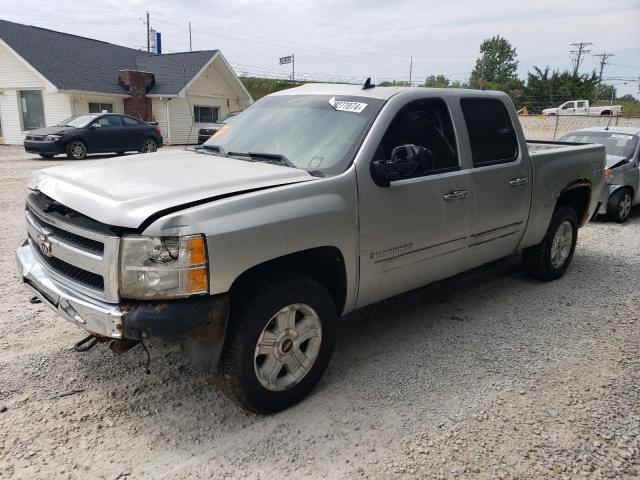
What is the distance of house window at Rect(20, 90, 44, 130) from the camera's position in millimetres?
24469

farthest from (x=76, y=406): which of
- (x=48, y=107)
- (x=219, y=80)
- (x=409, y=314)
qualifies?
(x=219, y=80)

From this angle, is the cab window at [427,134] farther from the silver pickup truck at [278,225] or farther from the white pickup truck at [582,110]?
the white pickup truck at [582,110]

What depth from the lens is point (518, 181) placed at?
4.86m

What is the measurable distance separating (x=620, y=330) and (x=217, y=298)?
3689 millimetres

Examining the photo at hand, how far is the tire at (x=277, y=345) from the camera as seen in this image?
2.92m

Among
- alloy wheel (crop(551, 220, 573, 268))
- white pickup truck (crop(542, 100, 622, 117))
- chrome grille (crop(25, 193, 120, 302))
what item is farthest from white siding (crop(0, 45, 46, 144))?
white pickup truck (crop(542, 100, 622, 117))

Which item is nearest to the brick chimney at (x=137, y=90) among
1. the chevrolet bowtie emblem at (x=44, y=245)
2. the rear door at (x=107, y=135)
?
the rear door at (x=107, y=135)

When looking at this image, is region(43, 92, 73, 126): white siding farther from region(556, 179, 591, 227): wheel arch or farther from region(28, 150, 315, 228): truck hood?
region(556, 179, 591, 227): wheel arch

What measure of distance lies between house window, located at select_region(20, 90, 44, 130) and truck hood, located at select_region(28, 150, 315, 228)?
24136 mm

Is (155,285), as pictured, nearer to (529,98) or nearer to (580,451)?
(580,451)

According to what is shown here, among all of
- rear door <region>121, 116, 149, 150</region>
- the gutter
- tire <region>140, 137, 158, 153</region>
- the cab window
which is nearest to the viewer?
the cab window

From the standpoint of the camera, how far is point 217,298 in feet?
9.04

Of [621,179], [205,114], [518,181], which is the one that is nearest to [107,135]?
[205,114]

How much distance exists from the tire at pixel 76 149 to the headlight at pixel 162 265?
1687 centimetres
